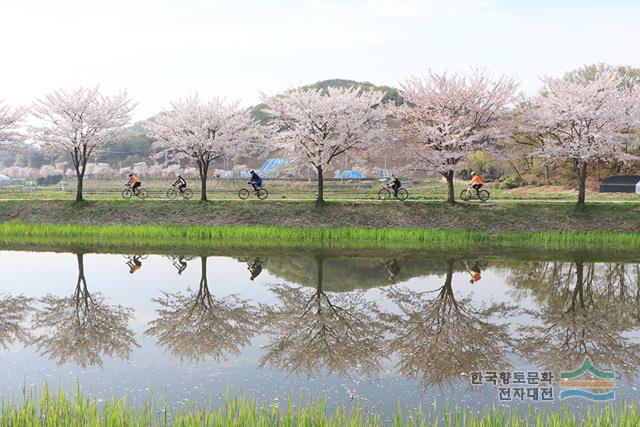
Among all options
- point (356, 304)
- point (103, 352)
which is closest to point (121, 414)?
point (103, 352)

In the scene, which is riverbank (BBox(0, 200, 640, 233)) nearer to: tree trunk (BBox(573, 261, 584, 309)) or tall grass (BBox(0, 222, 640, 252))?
tall grass (BBox(0, 222, 640, 252))

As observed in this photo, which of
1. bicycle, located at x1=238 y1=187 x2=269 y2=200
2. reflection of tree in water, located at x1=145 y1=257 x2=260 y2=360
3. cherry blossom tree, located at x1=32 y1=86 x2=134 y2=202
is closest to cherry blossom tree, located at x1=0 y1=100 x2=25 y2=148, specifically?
cherry blossom tree, located at x1=32 y1=86 x2=134 y2=202

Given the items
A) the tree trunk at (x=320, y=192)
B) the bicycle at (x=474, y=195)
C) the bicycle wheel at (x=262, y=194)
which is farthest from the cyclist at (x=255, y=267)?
the bicycle at (x=474, y=195)

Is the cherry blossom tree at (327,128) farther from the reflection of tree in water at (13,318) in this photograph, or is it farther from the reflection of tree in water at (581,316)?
the reflection of tree in water at (13,318)

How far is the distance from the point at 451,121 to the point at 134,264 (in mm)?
24852

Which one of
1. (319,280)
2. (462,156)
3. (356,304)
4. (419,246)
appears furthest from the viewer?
(462,156)

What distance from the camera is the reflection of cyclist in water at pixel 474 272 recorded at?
21447mm

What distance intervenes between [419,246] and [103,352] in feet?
64.2

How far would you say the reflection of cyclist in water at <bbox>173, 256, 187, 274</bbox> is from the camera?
75.9 ft

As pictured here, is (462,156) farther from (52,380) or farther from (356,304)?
(52,380)

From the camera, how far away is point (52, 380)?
35.5ft

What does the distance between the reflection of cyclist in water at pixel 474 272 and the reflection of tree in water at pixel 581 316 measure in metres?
1.39

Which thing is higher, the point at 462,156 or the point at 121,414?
the point at 462,156

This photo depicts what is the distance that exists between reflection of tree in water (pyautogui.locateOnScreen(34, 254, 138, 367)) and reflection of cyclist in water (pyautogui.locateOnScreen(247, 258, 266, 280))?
240 inches
